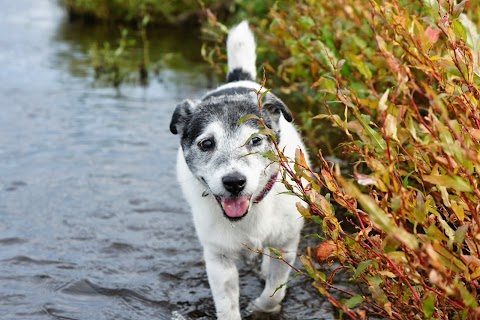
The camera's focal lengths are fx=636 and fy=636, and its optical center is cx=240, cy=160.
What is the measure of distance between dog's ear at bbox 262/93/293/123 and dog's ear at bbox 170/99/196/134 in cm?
54

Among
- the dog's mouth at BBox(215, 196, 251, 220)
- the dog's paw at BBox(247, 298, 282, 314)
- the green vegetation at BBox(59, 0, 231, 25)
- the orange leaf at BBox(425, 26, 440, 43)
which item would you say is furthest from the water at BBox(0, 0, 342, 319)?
the green vegetation at BBox(59, 0, 231, 25)

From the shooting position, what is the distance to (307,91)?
286 inches

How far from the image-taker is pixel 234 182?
3.70 m

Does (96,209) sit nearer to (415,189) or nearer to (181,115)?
(181,115)

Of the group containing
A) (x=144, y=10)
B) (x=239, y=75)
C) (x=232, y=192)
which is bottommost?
(x=144, y=10)

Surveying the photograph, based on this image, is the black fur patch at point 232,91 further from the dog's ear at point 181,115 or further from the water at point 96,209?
the water at point 96,209

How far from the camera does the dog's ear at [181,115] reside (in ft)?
14.8

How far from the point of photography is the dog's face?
12.4 feet

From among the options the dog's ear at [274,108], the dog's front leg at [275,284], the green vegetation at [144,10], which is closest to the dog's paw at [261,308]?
the dog's front leg at [275,284]

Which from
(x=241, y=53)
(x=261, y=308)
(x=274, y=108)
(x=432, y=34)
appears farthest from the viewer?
(x=241, y=53)

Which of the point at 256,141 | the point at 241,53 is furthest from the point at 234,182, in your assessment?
the point at 241,53

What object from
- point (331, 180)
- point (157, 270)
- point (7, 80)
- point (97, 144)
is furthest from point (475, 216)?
point (7, 80)

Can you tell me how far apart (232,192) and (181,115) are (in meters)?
0.98

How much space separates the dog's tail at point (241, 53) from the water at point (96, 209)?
152 cm
